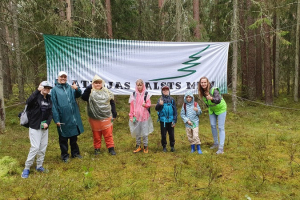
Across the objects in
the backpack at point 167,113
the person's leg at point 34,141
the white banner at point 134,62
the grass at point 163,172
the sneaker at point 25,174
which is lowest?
the grass at point 163,172

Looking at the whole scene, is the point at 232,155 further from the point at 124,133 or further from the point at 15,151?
the point at 15,151

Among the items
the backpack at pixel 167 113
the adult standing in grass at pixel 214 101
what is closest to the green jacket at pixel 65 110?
the backpack at pixel 167 113

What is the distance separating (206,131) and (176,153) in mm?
3001

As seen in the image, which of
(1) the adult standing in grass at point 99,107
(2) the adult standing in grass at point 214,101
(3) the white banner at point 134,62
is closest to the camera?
(2) the adult standing in grass at point 214,101

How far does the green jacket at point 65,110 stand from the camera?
17.9 feet

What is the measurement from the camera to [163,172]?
507 centimetres

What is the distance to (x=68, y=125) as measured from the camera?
220 inches

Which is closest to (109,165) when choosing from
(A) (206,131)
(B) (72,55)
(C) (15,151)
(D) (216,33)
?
(C) (15,151)

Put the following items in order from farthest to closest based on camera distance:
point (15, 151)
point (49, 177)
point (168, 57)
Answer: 1. point (168, 57)
2. point (15, 151)
3. point (49, 177)

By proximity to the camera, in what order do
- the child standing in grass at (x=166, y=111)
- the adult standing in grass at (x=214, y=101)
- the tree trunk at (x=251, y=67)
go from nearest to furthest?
the adult standing in grass at (x=214, y=101)
the child standing in grass at (x=166, y=111)
the tree trunk at (x=251, y=67)

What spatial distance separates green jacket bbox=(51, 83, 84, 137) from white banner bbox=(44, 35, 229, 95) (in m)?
1.91

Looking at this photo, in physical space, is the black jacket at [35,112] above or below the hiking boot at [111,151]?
above

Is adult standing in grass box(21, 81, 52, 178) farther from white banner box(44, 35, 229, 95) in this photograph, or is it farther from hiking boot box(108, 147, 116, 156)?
white banner box(44, 35, 229, 95)

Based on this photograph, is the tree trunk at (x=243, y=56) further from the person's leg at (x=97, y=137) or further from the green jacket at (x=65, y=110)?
the green jacket at (x=65, y=110)
